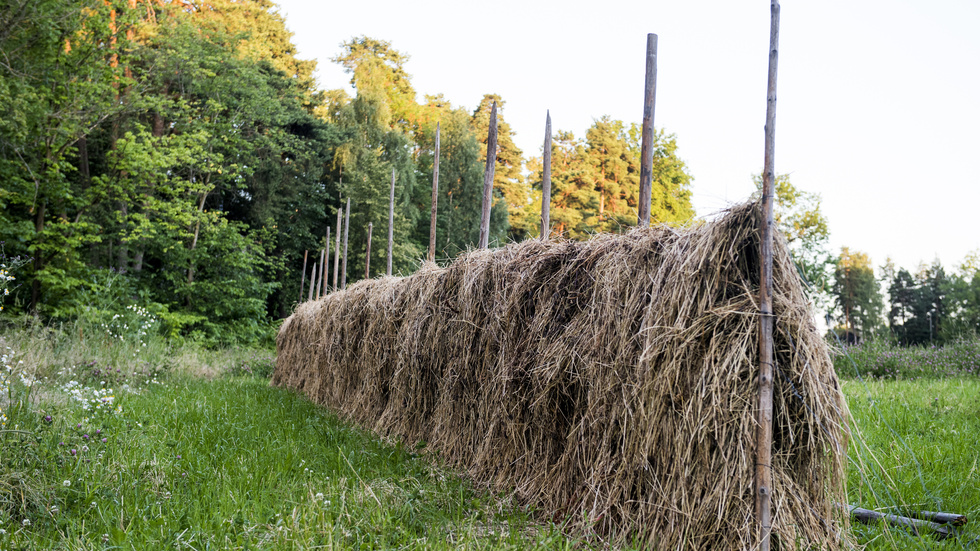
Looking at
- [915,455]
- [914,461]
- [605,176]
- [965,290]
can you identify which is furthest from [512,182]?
[965,290]

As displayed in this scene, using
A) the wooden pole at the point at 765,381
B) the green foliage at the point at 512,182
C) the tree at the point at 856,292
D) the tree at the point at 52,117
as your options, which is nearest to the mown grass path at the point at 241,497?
the wooden pole at the point at 765,381

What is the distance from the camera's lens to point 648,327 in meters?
2.54

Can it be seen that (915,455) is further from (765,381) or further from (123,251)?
(123,251)

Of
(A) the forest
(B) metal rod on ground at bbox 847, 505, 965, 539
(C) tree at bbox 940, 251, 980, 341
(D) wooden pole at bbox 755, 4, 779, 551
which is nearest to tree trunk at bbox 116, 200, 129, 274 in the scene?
(A) the forest

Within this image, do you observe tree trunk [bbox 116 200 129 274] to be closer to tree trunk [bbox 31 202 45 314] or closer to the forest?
the forest

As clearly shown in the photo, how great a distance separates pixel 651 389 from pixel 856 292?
5232cm

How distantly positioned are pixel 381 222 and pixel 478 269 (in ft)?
62.6

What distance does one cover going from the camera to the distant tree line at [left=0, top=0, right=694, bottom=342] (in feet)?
44.7

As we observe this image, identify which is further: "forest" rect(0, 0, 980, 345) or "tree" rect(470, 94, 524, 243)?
"tree" rect(470, 94, 524, 243)

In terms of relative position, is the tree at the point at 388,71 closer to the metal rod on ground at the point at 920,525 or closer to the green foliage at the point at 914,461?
the green foliage at the point at 914,461

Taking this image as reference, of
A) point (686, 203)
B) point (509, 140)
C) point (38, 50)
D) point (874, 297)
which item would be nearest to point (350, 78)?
point (509, 140)

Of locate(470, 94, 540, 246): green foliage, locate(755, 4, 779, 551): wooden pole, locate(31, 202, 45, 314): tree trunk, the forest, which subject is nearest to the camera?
locate(755, 4, 779, 551): wooden pole

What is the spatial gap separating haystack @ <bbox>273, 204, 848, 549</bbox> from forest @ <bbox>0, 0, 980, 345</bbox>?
0.52 m

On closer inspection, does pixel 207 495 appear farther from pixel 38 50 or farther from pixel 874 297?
pixel 874 297
